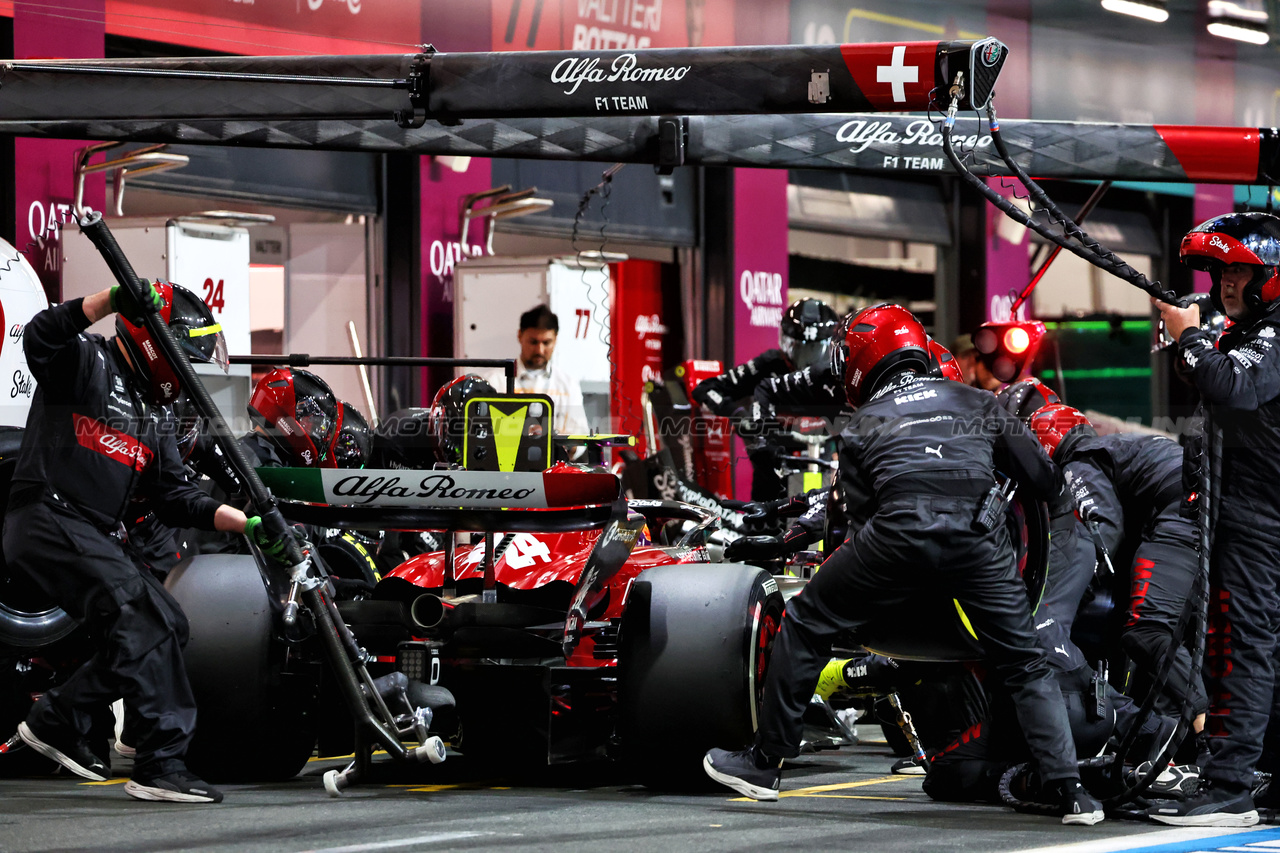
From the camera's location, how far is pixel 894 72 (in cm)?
669

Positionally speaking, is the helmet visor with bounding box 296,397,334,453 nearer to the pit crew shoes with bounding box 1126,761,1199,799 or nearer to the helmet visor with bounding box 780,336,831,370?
the helmet visor with bounding box 780,336,831,370

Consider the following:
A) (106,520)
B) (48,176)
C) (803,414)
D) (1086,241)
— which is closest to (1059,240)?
(1086,241)

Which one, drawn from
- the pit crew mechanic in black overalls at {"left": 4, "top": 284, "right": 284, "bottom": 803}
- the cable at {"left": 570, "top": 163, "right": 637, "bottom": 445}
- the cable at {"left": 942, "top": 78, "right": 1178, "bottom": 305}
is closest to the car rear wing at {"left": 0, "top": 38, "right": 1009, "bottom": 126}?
the cable at {"left": 942, "top": 78, "right": 1178, "bottom": 305}

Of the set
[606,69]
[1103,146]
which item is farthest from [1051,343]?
[606,69]

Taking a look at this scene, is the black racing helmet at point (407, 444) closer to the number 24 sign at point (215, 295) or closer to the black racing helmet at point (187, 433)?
the black racing helmet at point (187, 433)

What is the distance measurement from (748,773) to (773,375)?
5.12 metres

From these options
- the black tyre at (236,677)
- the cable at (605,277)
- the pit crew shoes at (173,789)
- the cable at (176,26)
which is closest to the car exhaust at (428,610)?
the black tyre at (236,677)

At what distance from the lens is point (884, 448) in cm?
615

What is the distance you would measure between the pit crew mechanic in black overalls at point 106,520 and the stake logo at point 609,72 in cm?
173

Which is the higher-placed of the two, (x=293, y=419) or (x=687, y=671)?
(x=293, y=419)

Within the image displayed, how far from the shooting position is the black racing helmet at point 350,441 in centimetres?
884

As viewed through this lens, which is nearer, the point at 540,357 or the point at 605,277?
the point at 540,357

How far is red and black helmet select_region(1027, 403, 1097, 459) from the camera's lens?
7.36 metres

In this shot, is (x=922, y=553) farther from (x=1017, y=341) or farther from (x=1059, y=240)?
(x=1017, y=341)
